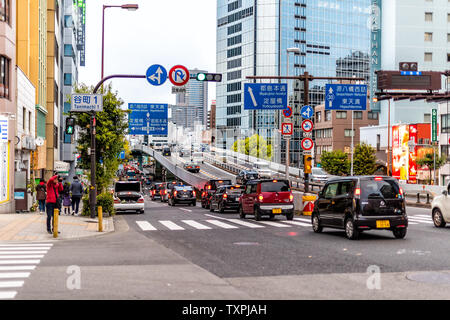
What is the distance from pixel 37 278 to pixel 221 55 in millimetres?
147806

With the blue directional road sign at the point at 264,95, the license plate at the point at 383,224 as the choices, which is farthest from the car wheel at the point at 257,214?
the blue directional road sign at the point at 264,95

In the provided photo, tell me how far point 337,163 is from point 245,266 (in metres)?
82.6

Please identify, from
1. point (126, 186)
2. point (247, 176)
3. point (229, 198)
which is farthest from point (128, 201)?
point (247, 176)

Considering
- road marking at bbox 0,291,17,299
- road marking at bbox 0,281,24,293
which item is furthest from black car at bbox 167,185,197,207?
road marking at bbox 0,291,17,299

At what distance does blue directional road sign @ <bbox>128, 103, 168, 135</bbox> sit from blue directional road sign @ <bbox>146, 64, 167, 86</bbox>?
1212 inches

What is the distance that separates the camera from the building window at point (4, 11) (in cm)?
3088

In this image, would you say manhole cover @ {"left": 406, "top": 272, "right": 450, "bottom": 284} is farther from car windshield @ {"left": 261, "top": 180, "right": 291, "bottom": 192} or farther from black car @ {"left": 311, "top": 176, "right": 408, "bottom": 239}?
car windshield @ {"left": 261, "top": 180, "right": 291, "bottom": 192}

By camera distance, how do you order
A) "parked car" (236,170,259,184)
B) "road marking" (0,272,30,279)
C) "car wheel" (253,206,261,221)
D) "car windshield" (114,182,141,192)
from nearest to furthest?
"road marking" (0,272,30,279) < "car wheel" (253,206,261,221) < "car windshield" (114,182,141,192) < "parked car" (236,170,259,184)

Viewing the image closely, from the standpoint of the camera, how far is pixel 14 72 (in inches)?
1297

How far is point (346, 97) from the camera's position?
36188 millimetres

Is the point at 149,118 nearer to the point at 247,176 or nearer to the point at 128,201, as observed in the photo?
the point at 128,201

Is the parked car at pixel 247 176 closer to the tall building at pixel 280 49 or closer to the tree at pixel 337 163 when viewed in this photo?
the tree at pixel 337 163

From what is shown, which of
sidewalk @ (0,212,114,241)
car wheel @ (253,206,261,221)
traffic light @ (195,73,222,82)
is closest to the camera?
sidewalk @ (0,212,114,241)

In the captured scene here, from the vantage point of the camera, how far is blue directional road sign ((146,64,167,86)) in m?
24.4
